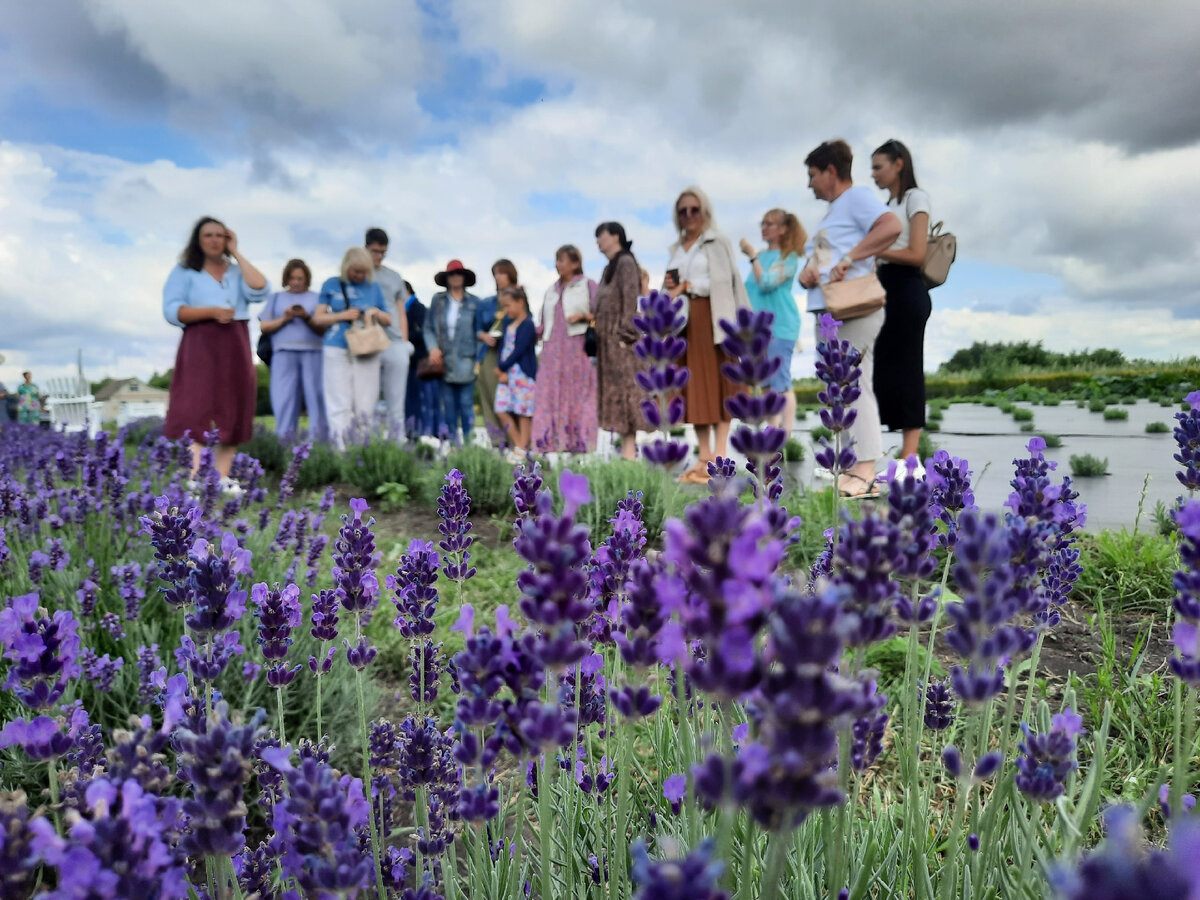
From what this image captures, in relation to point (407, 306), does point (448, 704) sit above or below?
below

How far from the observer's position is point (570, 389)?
7.86 m

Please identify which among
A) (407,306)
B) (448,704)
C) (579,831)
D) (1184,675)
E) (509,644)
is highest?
(407,306)

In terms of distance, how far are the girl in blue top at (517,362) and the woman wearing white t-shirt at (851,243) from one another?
369cm

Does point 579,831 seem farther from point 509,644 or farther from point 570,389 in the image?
point 570,389

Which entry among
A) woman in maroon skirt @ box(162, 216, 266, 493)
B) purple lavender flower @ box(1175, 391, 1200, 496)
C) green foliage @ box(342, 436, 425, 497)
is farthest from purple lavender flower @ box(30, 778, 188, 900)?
green foliage @ box(342, 436, 425, 497)

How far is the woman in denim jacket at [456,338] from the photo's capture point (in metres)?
8.59

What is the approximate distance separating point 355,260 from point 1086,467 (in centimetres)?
728

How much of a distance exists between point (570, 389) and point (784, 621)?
739cm

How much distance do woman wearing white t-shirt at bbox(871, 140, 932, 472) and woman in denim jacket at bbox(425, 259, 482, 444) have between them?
4.66 metres

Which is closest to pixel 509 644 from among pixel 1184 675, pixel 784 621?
pixel 784 621

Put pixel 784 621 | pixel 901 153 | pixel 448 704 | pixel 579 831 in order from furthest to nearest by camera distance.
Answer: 1. pixel 901 153
2. pixel 448 704
3. pixel 579 831
4. pixel 784 621

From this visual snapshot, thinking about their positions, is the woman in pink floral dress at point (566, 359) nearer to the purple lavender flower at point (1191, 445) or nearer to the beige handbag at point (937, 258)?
the beige handbag at point (937, 258)

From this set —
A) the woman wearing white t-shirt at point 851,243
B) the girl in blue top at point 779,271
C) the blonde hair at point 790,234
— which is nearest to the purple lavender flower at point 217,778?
the woman wearing white t-shirt at point 851,243

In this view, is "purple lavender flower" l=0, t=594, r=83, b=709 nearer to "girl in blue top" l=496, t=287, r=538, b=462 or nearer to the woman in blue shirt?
the woman in blue shirt
